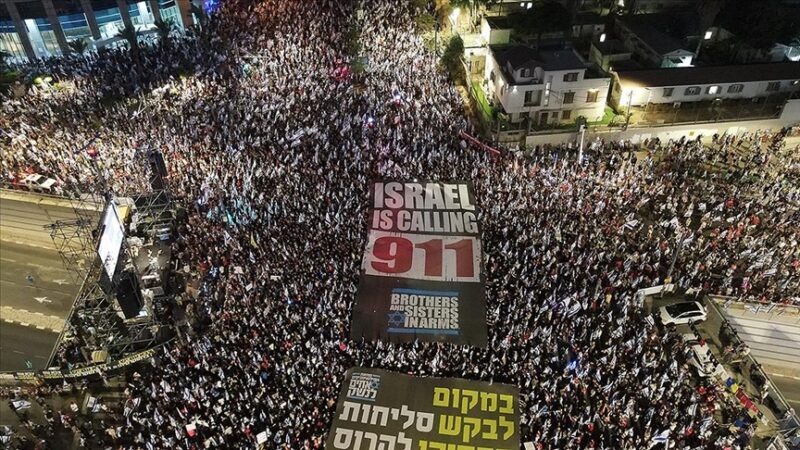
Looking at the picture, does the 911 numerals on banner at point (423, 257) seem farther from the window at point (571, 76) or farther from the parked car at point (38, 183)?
the parked car at point (38, 183)

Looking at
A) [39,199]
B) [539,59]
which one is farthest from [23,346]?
[539,59]

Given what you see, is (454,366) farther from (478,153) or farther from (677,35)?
(677,35)

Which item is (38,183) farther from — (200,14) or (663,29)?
(663,29)

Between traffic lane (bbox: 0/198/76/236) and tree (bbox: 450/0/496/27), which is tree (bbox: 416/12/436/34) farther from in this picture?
traffic lane (bbox: 0/198/76/236)

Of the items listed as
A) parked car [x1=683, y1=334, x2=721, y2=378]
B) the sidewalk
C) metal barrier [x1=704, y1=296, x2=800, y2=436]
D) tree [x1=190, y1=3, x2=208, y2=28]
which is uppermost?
tree [x1=190, y1=3, x2=208, y2=28]

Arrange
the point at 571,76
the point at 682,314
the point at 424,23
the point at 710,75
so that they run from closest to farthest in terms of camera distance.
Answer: the point at 682,314, the point at 571,76, the point at 710,75, the point at 424,23

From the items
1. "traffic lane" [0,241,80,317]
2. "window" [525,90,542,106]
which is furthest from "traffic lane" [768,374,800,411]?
"traffic lane" [0,241,80,317]
